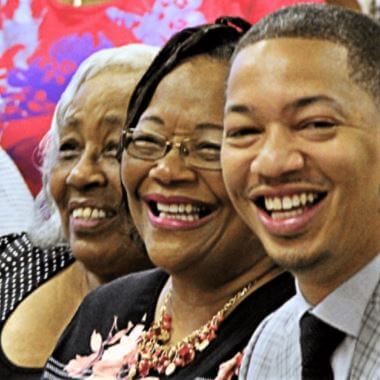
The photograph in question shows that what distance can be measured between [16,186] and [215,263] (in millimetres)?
1325

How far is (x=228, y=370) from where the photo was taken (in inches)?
78.2

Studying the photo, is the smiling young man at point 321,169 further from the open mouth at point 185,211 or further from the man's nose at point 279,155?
the open mouth at point 185,211

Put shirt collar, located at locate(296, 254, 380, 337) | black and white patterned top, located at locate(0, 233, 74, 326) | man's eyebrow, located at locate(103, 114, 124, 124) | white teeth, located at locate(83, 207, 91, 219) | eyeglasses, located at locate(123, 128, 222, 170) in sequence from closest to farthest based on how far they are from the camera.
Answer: shirt collar, located at locate(296, 254, 380, 337) → eyeglasses, located at locate(123, 128, 222, 170) → man's eyebrow, located at locate(103, 114, 124, 124) → white teeth, located at locate(83, 207, 91, 219) → black and white patterned top, located at locate(0, 233, 74, 326)

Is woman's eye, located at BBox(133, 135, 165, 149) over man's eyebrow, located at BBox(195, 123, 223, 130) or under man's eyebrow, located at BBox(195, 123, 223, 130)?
under

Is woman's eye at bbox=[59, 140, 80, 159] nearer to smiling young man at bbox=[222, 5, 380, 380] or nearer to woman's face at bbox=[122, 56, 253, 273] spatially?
woman's face at bbox=[122, 56, 253, 273]

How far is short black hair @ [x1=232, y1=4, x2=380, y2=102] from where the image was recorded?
1.64 metres

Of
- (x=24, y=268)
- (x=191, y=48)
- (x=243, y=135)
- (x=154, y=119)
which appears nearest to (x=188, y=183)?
(x=154, y=119)

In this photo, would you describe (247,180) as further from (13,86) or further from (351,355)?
(13,86)

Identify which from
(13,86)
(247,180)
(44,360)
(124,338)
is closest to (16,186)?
(13,86)

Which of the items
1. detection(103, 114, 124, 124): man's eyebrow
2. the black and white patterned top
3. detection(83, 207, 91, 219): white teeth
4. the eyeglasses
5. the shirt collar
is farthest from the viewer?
the black and white patterned top

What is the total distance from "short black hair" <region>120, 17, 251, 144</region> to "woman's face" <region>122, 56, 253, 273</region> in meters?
0.01

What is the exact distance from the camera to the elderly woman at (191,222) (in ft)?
6.91

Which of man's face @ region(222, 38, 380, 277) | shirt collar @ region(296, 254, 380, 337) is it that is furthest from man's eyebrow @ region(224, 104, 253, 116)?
shirt collar @ region(296, 254, 380, 337)

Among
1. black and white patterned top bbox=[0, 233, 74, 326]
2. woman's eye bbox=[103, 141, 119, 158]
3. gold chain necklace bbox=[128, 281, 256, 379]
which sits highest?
woman's eye bbox=[103, 141, 119, 158]
